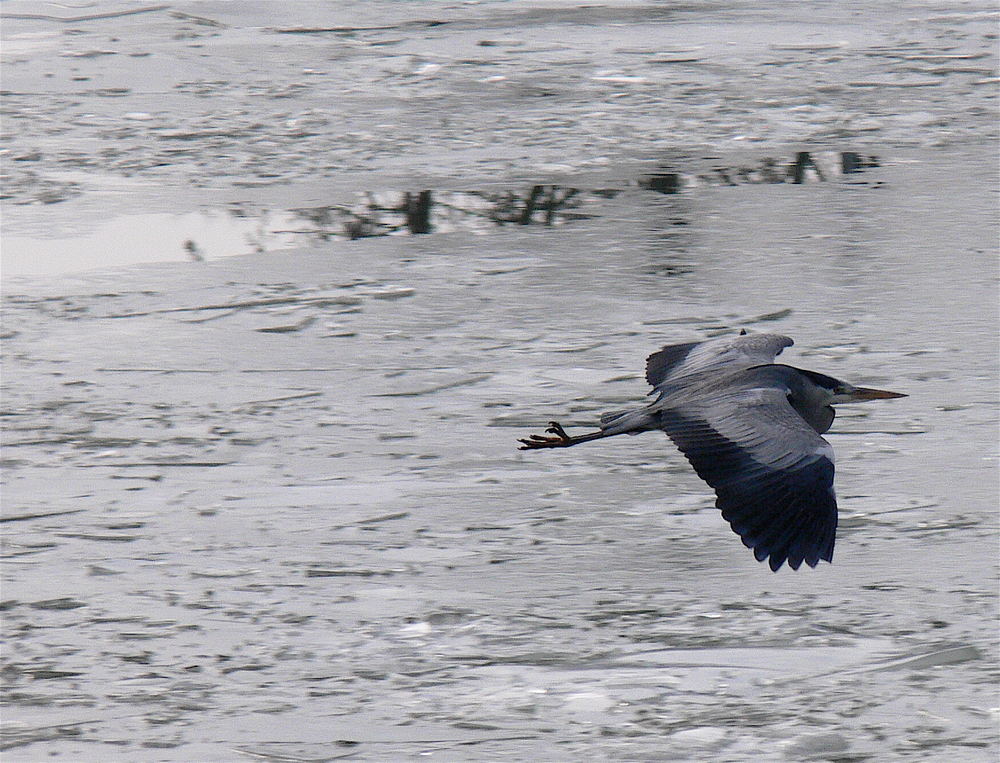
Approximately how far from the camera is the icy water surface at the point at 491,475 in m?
3.74

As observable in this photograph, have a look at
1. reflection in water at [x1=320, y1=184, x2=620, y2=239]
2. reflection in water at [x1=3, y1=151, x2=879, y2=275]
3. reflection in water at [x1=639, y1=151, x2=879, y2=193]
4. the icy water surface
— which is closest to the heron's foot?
the icy water surface

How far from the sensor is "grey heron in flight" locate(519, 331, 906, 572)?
368cm

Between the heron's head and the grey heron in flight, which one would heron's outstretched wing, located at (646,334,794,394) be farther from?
the heron's head

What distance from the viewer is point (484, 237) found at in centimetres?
741

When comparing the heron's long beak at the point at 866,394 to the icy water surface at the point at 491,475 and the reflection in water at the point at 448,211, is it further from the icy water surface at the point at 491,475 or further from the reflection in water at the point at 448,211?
the reflection in water at the point at 448,211

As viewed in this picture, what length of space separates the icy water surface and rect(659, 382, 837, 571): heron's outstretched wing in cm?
36

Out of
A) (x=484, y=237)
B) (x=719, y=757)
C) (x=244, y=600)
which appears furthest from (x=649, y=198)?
(x=719, y=757)

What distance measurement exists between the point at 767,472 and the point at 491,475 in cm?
138

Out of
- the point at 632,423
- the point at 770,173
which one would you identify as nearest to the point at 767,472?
the point at 632,423

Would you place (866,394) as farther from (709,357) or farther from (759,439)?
(759,439)

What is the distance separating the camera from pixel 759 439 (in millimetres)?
3877

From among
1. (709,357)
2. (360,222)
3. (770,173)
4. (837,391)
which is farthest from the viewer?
(770,173)

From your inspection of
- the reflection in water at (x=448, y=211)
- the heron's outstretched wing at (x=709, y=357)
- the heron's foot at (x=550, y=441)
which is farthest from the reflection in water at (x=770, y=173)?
the heron's foot at (x=550, y=441)

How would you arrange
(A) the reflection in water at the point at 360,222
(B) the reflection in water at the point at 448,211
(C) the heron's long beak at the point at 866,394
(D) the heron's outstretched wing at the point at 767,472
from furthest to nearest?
1. (B) the reflection in water at the point at 448,211
2. (A) the reflection in water at the point at 360,222
3. (C) the heron's long beak at the point at 866,394
4. (D) the heron's outstretched wing at the point at 767,472
